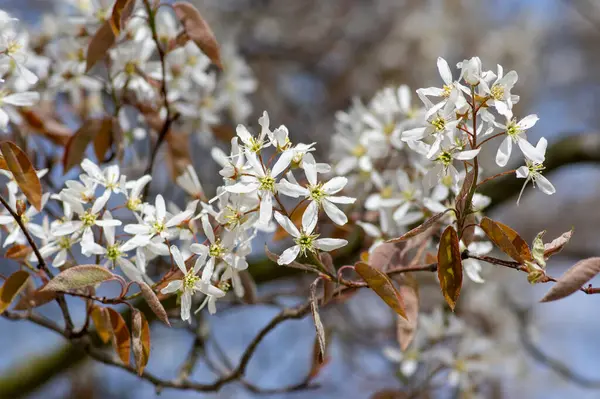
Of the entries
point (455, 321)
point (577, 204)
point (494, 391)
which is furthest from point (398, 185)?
point (577, 204)

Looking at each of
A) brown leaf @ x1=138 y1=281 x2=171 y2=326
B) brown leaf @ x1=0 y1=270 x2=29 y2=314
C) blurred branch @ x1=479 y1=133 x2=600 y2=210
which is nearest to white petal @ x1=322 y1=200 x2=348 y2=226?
brown leaf @ x1=138 y1=281 x2=171 y2=326

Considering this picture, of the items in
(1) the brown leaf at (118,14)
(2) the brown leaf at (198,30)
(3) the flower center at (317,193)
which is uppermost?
(1) the brown leaf at (118,14)

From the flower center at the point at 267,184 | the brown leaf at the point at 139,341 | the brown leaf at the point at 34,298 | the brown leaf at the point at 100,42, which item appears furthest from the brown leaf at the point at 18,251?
the flower center at the point at 267,184

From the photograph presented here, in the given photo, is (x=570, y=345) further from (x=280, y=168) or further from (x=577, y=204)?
(x=280, y=168)

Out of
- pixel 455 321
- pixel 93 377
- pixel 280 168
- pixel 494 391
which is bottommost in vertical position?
pixel 93 377

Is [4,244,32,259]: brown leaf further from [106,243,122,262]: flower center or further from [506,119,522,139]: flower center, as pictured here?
[506,119,522,139]: flower center

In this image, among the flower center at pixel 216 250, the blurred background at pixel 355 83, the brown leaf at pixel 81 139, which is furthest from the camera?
the blurred background at pixel 355 83

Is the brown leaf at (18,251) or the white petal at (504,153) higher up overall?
the white petal at (504,153)

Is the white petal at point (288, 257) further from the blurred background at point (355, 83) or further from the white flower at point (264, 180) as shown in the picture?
the blurred background at point (355, 83)

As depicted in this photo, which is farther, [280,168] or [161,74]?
[161,74]
